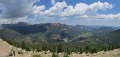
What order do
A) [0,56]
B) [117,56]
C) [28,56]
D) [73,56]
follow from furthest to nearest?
[73,56], [28,56], [117,56], [0,56]

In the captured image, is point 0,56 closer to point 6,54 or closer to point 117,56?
point 6,54

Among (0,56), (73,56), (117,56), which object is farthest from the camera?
(73,56)

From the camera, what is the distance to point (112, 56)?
152500mm

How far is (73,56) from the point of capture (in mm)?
181000

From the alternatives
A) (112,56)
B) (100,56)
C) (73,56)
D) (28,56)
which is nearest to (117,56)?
(112,56)

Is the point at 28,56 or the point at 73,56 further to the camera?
the point at 73,56

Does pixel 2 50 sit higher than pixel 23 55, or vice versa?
pixel 2 50

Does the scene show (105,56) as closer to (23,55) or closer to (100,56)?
(100,56)

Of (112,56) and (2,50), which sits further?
(112,56)

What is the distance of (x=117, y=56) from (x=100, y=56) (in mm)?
18496

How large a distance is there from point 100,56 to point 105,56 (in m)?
4.64

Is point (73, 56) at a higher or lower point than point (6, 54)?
lower

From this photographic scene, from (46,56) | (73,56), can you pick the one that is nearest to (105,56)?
(73,56)

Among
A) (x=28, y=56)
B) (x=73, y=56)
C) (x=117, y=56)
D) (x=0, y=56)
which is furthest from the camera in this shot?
(x=73, y=56)
